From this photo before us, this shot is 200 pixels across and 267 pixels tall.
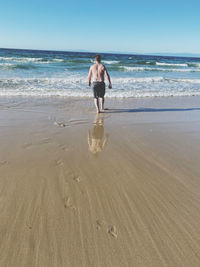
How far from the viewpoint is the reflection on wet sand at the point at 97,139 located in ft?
10.8

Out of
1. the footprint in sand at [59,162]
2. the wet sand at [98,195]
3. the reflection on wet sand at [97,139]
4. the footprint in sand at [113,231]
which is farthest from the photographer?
the reflection on wet sand at [97,139]

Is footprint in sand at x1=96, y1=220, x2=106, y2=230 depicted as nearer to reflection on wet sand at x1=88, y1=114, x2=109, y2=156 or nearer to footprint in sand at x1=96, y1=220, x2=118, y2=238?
footprint in sand at x1=96, y1=220, x2=118, y2=238

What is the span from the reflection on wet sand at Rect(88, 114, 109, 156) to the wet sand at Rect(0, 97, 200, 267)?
2 cm

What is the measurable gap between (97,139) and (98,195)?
172 cm

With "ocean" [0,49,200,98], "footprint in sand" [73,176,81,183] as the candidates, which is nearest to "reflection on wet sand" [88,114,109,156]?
"footprint in sand" [73,176,81,183]

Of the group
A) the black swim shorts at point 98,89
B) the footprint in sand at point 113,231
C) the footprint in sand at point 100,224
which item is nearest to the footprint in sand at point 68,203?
the footprint in sand at point 100,224

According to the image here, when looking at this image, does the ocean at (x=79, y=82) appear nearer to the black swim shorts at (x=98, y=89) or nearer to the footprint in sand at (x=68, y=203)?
the black swim shorts at (x=98, y=89)

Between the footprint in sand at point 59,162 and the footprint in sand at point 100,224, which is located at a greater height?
the footprint in sand at point 59,162

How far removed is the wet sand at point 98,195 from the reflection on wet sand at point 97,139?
0.06 feet

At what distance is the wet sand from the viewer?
4.97ft

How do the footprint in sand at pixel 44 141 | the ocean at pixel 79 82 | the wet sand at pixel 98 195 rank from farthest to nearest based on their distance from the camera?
1. the ocean at pixel 79 82
2. the footprint in sand at pixel 44 141
3. the wet sand at pixel 98 195

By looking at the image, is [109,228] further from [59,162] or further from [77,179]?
[59,162]

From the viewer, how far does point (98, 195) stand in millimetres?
2141

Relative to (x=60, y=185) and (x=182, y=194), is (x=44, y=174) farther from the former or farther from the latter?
(x=182, y=194)
